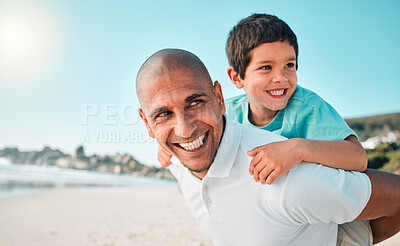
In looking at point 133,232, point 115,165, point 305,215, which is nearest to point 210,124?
point 305,215

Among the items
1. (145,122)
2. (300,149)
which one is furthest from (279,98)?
(145,122)

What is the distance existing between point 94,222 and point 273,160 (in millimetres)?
8644

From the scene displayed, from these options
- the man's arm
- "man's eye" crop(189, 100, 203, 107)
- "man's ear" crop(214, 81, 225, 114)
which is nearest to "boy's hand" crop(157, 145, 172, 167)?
"man's ear" crop(214, 81, 225, 114)

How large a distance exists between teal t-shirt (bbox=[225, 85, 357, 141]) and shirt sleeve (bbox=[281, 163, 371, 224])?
695mm

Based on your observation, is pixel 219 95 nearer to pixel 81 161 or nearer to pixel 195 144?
pixel 195 144

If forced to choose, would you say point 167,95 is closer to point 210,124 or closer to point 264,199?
point 210,124

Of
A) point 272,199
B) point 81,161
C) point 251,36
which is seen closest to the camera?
point 272,199

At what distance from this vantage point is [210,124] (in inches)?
86.0

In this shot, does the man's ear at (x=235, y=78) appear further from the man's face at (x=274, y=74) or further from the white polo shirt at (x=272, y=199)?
the white polo shirt at (x=272, y=199)

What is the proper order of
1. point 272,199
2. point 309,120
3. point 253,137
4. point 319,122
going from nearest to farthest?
point 272,199 → point 253,137 → point 319,122 → point 309,120

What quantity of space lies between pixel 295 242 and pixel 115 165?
42426 mm

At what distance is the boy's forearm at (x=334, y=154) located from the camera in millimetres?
2156

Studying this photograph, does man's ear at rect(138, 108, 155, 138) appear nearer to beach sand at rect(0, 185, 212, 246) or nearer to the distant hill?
beach sand at rect(0, 185, 212, 246)

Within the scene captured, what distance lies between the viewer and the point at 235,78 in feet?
12.4
